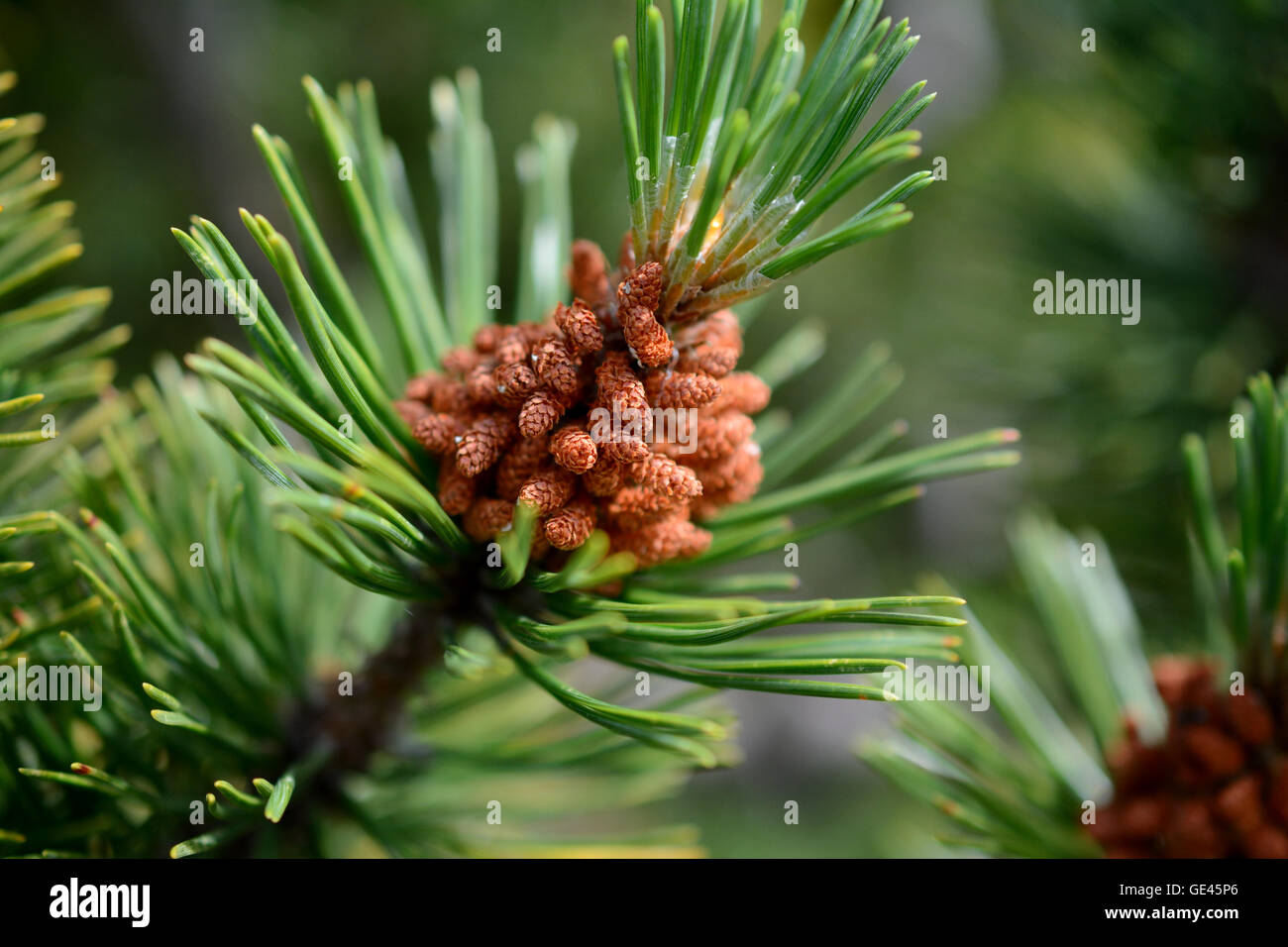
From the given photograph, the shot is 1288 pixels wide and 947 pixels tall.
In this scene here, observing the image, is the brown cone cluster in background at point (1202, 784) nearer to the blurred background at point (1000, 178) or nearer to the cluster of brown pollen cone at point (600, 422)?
the blurred background at point (1000, 178)

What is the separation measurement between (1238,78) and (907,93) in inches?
36.1

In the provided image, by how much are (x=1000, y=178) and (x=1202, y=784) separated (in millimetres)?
1036

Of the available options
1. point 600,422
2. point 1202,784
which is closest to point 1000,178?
point 1202,784

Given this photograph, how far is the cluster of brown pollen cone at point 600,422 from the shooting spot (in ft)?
1.86

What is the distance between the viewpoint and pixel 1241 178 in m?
1.24

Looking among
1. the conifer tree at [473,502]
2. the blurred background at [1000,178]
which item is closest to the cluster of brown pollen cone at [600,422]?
the conifer tree at [473,502]

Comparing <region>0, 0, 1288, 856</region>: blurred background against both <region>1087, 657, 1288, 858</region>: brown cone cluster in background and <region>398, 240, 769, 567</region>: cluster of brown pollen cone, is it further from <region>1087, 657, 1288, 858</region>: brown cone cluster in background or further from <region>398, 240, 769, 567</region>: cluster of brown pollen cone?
<region>398, 240, 769, 567</region>: cluster of brown pollen cone

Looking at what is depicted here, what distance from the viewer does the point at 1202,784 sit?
807 mm

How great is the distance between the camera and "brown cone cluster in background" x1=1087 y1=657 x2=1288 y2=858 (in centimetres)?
77

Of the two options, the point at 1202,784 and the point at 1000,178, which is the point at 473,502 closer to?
the point at 1202,784

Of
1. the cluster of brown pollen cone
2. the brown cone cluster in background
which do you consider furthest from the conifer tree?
the brown cone cluster in background

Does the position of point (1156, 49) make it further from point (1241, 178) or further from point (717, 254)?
point (717, 254)

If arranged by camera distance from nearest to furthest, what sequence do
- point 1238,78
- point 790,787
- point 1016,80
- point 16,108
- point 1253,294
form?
1. point 1238,78
2. point 1253,294
3. point 16,108
4. point 1016,80
5. point 790,787
